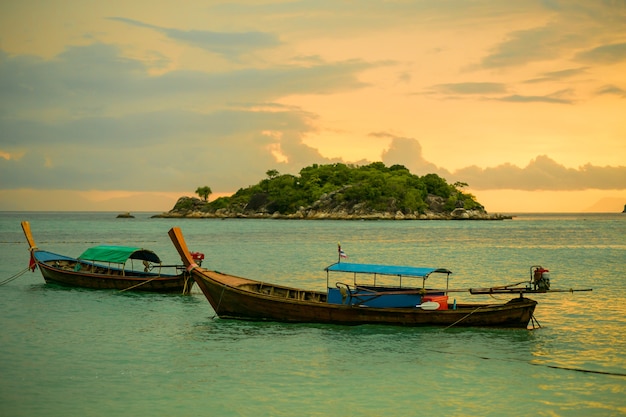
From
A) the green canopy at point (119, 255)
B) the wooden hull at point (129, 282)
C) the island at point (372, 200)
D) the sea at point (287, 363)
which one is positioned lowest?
the sea at point (287, 363)

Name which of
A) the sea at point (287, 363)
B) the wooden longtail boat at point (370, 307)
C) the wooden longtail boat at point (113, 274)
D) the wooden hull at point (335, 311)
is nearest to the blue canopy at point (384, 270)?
the wooden longtail boat at point (370, 307)

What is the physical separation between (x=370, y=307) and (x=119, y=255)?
16174 mm

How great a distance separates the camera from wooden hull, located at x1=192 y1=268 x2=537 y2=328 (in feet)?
71.1

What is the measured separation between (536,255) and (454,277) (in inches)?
916

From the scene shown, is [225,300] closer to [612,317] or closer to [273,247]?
[612,317]

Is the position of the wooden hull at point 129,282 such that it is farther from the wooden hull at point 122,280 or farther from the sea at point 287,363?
the sea at point 287,363

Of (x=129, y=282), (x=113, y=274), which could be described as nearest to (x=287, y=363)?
(x=129, y=282)

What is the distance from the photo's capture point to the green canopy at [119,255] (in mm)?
32125

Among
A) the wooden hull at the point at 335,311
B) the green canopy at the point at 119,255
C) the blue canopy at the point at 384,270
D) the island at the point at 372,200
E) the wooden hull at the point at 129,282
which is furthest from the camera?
the island at the point at 372,200

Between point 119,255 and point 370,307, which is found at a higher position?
point 119,255

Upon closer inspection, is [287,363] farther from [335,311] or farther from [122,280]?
[122,280]

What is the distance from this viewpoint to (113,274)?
3412 centimetres

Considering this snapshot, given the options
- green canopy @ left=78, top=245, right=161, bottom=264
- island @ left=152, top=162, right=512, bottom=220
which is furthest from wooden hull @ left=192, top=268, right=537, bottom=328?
island @ left=152, top=162, right=512, bottom=220

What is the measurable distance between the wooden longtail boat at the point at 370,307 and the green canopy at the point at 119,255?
8.68 m
